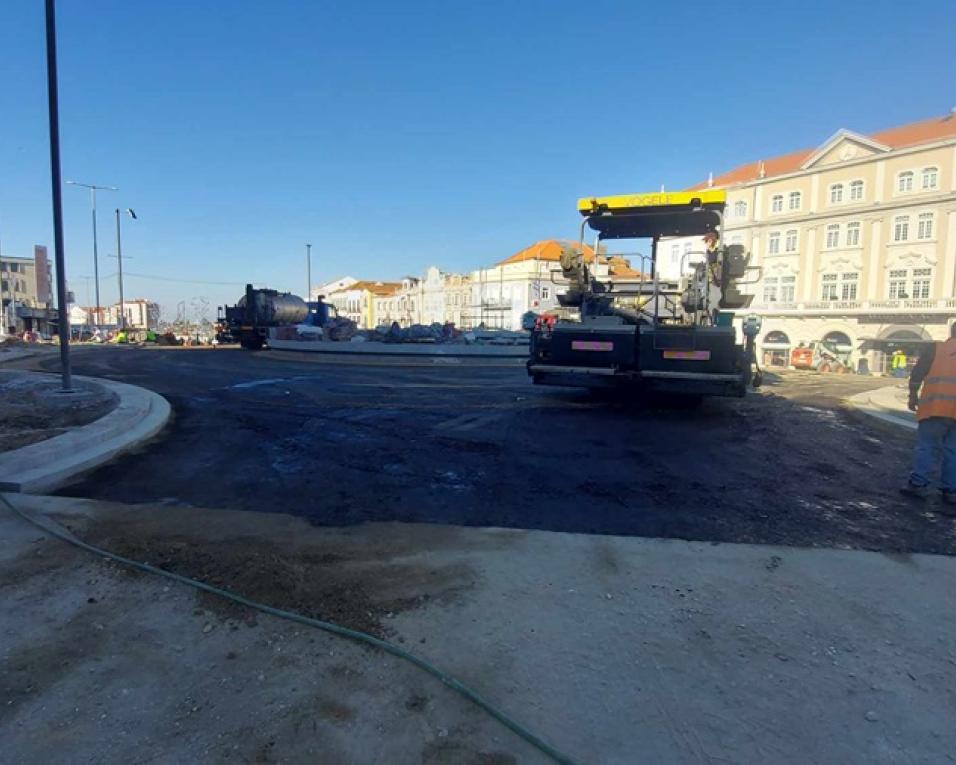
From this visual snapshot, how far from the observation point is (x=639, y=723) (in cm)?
211

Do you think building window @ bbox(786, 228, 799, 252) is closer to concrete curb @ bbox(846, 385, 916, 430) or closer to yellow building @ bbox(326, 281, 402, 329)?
concrete curb @ bbox(846, 385, 916, 430)

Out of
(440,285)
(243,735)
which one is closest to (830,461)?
(243,735)

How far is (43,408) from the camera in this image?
8.52 metres

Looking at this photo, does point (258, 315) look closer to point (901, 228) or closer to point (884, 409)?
point (884, 409)

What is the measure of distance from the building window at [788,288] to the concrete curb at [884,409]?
1940 inches

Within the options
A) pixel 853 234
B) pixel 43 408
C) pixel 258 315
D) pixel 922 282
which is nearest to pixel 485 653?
pixel 43 408

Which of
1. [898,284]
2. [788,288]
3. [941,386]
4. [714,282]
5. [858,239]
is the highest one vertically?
[858,239]

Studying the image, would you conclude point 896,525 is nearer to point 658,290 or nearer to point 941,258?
point 658,290

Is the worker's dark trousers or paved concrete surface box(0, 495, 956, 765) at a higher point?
the worker's dark trousers

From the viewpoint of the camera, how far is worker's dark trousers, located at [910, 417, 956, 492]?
193 inches

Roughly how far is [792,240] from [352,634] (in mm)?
65110

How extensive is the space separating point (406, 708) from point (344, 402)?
904 centimetres

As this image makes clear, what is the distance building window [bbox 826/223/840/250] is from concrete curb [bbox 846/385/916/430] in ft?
159

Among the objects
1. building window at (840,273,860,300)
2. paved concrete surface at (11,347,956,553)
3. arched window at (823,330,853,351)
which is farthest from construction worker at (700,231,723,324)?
building window at (840,273,860,300)
